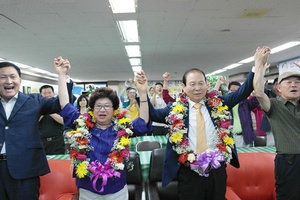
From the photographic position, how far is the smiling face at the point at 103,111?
1.93 metres

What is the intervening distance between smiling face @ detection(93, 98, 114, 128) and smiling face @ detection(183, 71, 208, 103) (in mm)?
687

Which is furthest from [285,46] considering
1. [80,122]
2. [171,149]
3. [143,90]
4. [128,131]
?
[80,122]

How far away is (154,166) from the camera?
2.46 m

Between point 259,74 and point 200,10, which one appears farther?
point 200,10

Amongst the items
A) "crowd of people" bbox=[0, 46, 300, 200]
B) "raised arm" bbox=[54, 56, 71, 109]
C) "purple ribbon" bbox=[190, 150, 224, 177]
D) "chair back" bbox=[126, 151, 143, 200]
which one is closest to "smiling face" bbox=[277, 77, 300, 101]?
"crowd of people" bbox=[0, 46, 300, 200]

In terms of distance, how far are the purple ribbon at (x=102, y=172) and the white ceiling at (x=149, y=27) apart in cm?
316

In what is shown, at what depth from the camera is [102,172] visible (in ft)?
5.91

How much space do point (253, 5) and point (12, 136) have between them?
4454 mm

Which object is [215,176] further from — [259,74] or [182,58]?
[182,58]

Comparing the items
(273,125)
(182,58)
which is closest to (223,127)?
(273,125)

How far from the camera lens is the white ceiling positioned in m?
4.34

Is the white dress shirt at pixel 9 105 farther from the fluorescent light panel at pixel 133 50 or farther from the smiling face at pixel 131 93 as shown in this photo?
the fluorescent light panel at pixel 133 50

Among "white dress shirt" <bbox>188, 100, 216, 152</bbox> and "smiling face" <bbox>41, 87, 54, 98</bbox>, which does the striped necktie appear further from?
"smiling face" <bbox>41, 87, 54, 98</bbox>

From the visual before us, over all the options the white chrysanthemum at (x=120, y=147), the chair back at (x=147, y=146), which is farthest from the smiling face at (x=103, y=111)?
the chair back at (x=147, y=146)
